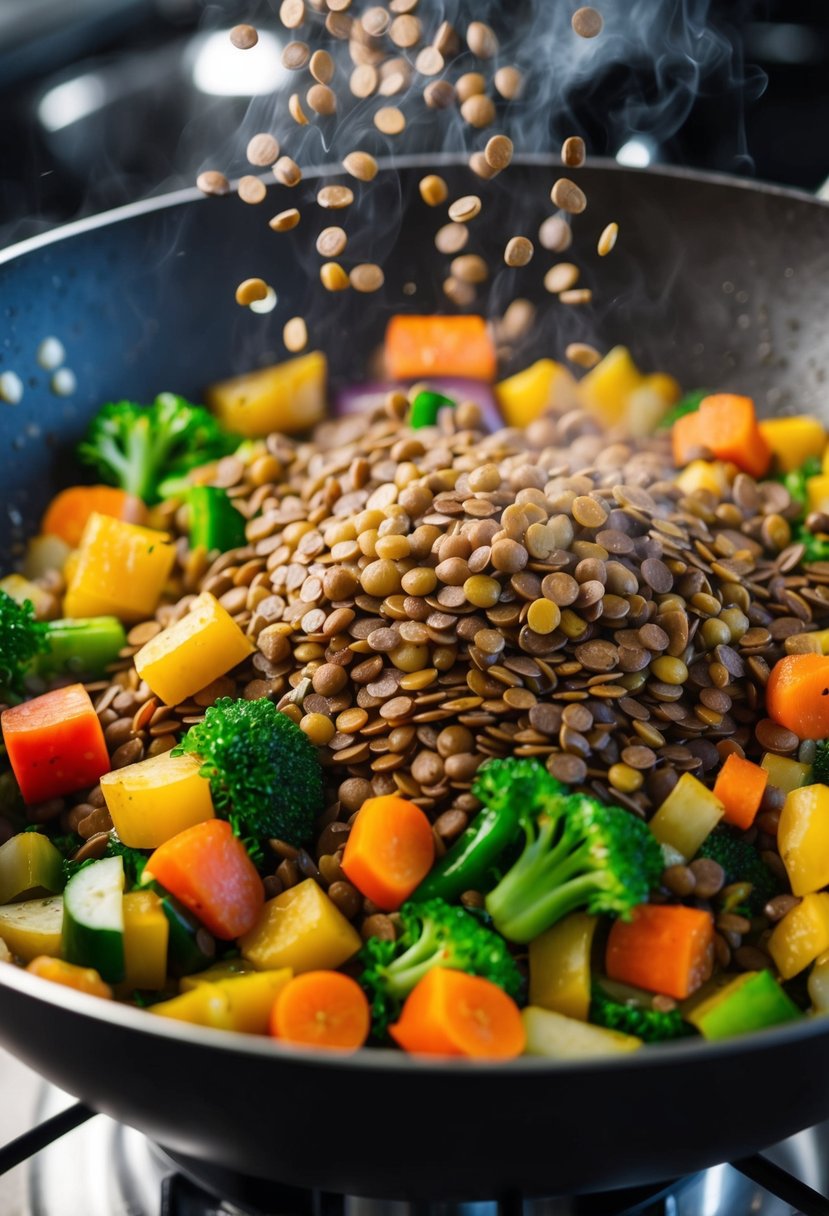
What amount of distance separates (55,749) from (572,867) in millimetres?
910

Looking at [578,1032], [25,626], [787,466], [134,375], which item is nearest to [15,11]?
[134,375]

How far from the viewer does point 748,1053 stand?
3.73ft

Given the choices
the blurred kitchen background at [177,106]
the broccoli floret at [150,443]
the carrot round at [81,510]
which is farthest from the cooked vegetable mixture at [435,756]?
the blurred kitchen background at [177,106]

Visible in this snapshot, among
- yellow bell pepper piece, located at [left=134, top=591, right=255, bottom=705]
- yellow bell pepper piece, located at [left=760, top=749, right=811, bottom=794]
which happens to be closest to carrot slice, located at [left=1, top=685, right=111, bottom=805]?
yellow bell pepper piece, located at [left=134, top=591, right=255, bottom=705]

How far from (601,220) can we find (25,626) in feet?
5.28

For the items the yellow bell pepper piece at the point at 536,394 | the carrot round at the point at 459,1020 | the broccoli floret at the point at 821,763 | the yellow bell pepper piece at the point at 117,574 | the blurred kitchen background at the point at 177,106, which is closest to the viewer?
the carrot round at the point at 459,1020

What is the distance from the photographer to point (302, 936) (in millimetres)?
1604

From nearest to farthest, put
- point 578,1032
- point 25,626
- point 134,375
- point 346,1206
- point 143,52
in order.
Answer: point 578,1032, point 346,1206, point 25,626, point 134,375, point 143,52

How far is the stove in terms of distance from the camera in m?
1.56

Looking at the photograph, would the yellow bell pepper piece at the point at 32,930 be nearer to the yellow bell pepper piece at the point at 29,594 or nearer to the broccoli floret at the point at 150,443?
the yellow bell pepper piece at the point at 29,594

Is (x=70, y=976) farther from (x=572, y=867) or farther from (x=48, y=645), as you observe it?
(x=48, y=645)

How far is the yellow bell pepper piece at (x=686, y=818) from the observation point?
1.69m

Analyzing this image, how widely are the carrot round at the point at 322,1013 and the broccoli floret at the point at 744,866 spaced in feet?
1.85

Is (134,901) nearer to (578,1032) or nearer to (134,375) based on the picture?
(578,1032)
